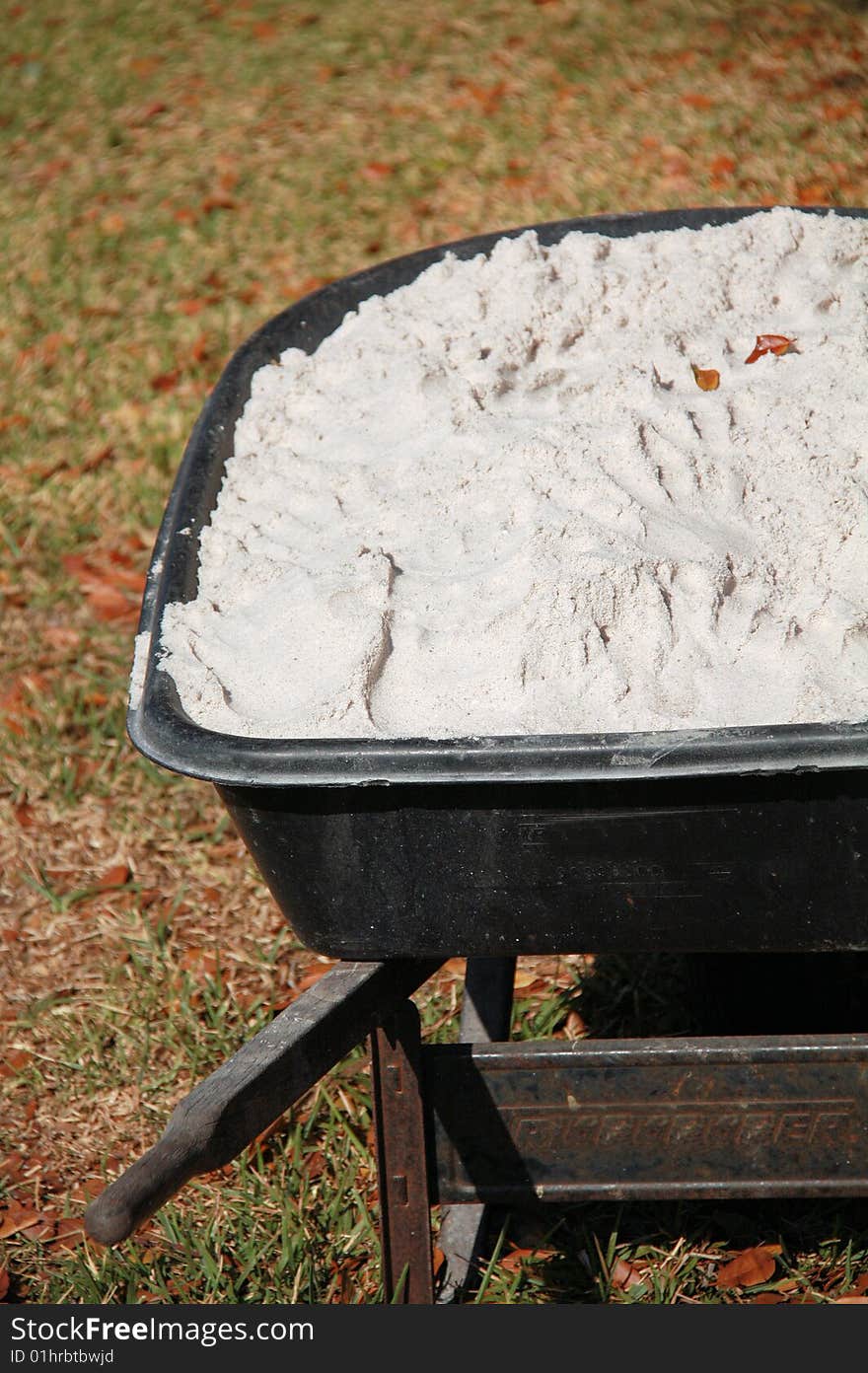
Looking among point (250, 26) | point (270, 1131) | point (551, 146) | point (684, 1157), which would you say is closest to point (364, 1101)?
point (270, 1131)

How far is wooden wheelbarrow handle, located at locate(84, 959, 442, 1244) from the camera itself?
123cm

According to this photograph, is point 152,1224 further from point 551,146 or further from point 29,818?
point 551,146

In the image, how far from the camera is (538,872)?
147cm

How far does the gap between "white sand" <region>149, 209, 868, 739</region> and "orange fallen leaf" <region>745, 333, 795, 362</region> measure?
0.01m

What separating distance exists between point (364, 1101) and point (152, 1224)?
1.34 feet

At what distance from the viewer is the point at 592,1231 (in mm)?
2125

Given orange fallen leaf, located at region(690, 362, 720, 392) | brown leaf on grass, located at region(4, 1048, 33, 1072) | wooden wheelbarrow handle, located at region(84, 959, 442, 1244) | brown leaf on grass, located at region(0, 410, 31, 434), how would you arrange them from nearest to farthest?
wooden wheelbarrow handle, located at region(84, 959, 442, 1244)
orange fallen leaf, located at region(690, 362, 720, 392)
brown leaf on grass, located at region(4, 1048, 33, 1072)
brown leaf on grass, located at region(0, 410, 31, 434)

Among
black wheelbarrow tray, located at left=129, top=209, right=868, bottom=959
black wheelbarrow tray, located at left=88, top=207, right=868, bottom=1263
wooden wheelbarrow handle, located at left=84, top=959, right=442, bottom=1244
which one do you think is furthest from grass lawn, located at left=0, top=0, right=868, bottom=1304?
black wheelbarrow tray, located at left=129, top=209, right=868, bottom=959

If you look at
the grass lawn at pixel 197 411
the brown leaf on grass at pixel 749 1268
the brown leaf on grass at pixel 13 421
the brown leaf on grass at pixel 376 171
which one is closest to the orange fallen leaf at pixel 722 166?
the grass lawn at pixel 197 411

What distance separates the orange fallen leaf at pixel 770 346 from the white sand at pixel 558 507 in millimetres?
14

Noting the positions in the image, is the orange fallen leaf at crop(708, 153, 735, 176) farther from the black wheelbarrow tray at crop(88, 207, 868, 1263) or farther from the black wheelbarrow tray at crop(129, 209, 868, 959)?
the black wheelbarrow tray at crop(129, 209, 868, 959)

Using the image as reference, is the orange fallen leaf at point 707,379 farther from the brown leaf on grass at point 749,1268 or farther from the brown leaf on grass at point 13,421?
the brown leaf on grass at point 13,421

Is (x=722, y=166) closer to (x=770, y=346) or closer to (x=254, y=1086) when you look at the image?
(x=770, y=346)

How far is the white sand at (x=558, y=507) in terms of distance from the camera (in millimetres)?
1521
